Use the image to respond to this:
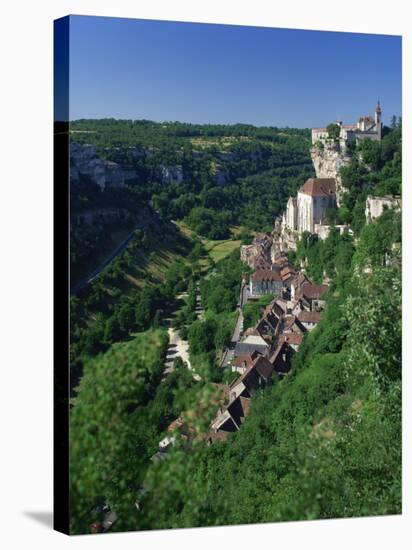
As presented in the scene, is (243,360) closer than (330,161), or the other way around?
(243,360)

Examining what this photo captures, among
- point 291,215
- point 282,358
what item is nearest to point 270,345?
point 282,358

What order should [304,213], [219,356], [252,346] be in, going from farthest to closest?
[304,213], [252,346], [219,356]

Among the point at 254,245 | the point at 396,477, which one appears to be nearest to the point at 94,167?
the point at 254,245

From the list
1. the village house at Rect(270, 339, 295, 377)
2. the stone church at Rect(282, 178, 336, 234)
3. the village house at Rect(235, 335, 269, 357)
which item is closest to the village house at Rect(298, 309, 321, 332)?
the village house at Rect(270, 339, 295, 377)

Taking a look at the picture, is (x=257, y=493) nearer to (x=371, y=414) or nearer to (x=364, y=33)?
(x=371, y=414)

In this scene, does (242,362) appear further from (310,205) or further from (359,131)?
(359,131)

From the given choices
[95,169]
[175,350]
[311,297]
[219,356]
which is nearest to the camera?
[95,169]

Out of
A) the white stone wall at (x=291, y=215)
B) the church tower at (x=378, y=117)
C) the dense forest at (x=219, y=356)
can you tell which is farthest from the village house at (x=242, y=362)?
the church tower at (x=378, y=117)
